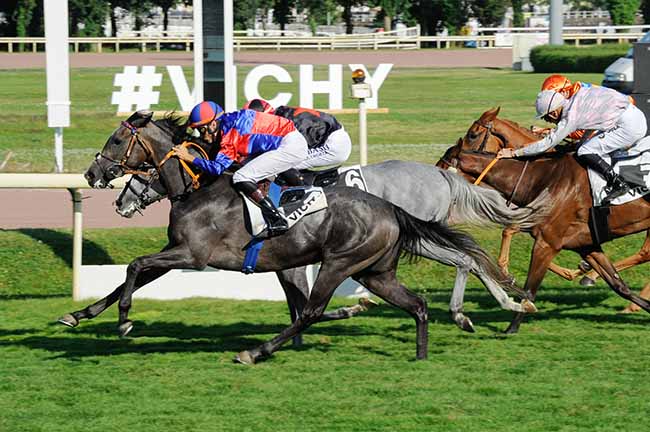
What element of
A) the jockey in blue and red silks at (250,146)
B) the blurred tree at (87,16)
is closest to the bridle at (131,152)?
the jockey in blue and red silks at (250,146)

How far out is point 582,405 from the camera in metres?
5.91

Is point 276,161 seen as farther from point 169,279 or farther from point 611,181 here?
point 169,279

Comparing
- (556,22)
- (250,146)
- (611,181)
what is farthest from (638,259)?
(556,22)

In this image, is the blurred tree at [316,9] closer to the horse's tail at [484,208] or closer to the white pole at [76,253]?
the white pole at [76,253]

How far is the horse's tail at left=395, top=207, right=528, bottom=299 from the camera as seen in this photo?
697 centimetres

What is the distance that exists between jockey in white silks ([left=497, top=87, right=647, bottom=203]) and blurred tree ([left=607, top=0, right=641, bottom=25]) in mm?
41784

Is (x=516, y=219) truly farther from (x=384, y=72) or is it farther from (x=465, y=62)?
(x=465, y=62)

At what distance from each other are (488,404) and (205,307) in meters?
3.80

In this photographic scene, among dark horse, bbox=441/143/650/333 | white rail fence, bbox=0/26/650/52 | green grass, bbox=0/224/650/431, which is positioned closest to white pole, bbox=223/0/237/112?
green grass, bbox=0/224/650/431

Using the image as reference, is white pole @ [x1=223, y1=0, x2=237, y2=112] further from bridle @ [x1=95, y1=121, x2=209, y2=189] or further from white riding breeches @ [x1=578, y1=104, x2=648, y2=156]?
white riding breeches @ [x1=578, y1=104, x2=648, y2=156]

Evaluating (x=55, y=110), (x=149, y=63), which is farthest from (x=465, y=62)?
(x=55, y=110)

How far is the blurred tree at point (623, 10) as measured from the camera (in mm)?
47875

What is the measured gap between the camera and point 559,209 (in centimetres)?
817

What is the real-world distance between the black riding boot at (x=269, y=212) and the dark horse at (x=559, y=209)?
206 cm
